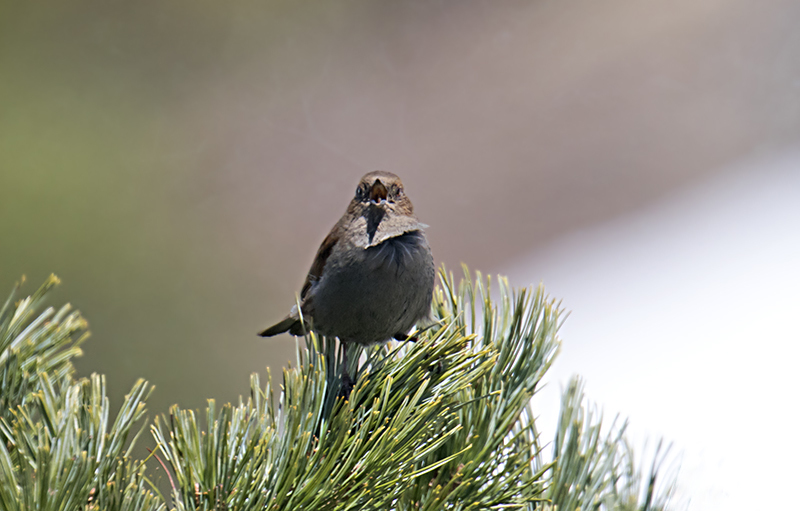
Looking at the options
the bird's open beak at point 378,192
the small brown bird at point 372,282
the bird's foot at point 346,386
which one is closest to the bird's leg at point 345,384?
the bird's foot at point 346,386

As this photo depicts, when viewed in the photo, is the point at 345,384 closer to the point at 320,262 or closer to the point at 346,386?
the point at 346,386

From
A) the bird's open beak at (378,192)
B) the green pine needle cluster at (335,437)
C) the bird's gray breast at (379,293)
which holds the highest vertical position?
the bird's open beak at (378,192)

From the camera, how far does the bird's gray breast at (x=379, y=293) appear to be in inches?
23.7

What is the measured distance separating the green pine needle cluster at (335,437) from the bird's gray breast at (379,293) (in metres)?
0.05

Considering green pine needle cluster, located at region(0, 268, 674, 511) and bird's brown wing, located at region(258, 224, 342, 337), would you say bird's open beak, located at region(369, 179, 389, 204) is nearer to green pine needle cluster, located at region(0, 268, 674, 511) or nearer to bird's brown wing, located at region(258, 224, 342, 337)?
bird's brown wing, located at region(258, 224, 342, 337)

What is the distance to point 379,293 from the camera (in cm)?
61

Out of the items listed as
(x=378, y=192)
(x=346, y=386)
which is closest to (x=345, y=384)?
(x=346, y=386)

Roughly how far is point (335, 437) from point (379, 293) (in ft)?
0.75

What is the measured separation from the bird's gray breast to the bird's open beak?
8 cm

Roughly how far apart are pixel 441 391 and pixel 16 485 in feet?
0.82

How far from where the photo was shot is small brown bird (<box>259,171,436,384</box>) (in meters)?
0.60

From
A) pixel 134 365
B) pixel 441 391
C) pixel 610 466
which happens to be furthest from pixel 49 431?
pixel 134 365

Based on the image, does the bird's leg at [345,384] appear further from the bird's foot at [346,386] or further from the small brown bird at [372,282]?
the small brown bird at [372,282]

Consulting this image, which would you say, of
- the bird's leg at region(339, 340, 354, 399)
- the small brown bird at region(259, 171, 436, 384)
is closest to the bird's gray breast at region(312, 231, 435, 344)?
the small brown bird at region(259, 171, 436, 384)
